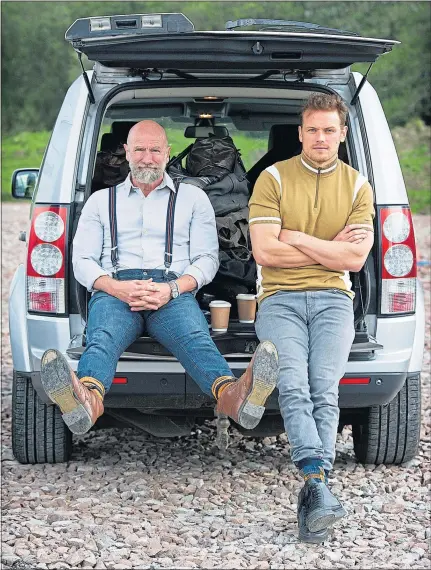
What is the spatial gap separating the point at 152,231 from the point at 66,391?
1058 mm

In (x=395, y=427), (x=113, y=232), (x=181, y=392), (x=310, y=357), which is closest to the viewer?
(x=310, y=357)

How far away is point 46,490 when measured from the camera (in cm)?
440

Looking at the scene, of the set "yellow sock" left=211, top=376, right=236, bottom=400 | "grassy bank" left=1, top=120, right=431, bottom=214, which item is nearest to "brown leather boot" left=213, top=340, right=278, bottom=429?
"yellow sock" left=211, top=376, right=236, bottom=400

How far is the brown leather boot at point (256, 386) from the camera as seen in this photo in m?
3.65

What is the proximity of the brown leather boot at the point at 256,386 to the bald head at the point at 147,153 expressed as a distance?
1155 millimetres

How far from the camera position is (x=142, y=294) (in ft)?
13.9

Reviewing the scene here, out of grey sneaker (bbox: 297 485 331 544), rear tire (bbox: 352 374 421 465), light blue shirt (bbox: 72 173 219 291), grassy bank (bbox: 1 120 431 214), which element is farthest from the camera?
grassy bank (bbox: 1 120 431 214)

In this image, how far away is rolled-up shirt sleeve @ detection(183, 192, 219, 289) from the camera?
4.37 m

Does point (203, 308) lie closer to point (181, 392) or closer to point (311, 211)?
point (181, 392)

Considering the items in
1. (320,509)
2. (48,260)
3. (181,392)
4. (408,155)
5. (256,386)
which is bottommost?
(320,509)

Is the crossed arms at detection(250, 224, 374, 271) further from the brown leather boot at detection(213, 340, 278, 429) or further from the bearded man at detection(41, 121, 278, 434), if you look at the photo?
the brown leather boot at detection(213, 340, 278, 429)

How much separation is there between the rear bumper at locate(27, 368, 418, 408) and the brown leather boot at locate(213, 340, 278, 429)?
1.37 ft

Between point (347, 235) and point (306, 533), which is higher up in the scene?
point (347, 235)

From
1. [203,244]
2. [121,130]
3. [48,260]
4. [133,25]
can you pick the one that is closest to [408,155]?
[121,130]
